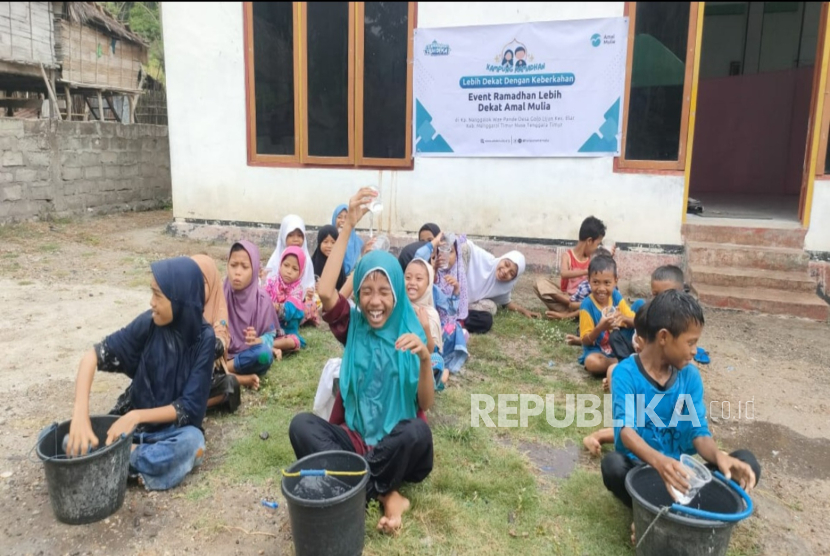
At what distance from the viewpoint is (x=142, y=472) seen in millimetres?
2684

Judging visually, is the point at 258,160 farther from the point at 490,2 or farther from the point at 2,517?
the point at 2,517

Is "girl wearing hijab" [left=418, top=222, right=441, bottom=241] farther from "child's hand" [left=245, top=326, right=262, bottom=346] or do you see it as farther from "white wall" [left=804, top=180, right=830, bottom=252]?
"white wall" [left=804, top=180, right=830, bottom=252]

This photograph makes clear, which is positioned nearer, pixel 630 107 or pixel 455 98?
pixel 630 107

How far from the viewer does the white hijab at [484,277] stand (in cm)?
549

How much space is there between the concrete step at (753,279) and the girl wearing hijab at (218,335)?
460 cm

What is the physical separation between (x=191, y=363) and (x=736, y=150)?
11267 mm

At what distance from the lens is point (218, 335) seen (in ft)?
11.3

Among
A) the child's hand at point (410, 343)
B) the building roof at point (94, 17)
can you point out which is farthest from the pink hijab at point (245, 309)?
the building roof at point (94, 17)

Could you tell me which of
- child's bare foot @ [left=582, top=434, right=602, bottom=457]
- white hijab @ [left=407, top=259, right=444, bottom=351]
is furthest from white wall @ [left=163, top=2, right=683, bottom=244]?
child's bare foot @ [left=582, top=434, right=602, bottom=457]

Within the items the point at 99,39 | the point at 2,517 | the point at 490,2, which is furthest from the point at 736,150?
the point at 99,39

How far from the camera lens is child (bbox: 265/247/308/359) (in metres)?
4.61

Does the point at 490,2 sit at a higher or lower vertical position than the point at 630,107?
higher

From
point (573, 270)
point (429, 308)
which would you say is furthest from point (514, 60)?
point (429, 308)

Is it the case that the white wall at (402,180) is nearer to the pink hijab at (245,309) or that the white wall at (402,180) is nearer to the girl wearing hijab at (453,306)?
the girl wearing hijab at (453,306)
